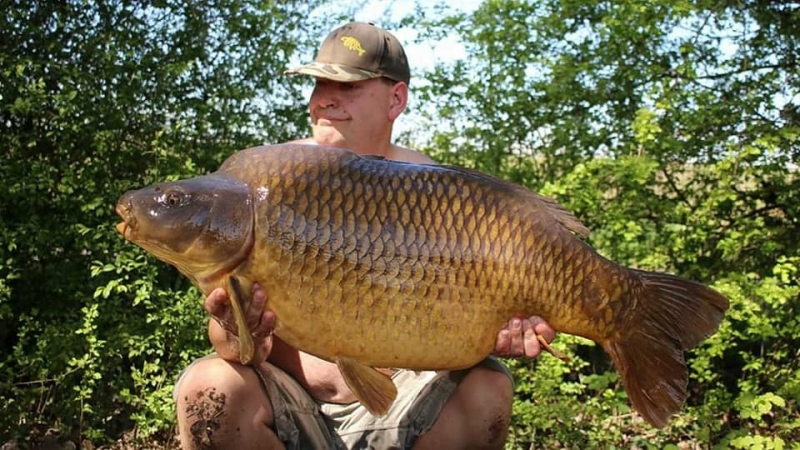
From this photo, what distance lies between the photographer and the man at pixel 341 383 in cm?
211

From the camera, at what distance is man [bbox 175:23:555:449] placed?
2.11m

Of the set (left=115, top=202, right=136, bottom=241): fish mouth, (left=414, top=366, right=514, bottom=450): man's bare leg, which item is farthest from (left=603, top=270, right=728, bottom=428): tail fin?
(left=115, top=202, right=136, bottom=241): fish mouth

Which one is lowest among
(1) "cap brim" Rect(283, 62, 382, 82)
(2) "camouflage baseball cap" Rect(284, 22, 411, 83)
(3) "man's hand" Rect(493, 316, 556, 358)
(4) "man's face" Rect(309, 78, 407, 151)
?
(3) "man's hand" Rect(493, 316, 556, 358)

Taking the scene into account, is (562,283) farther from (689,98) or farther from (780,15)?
(780,15)

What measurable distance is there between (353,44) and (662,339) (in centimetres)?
110

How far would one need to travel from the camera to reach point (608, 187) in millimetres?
3725

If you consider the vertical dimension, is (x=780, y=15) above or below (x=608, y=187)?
above

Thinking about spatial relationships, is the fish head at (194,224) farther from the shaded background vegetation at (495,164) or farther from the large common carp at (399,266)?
the shaded background vegetation at (495,164)

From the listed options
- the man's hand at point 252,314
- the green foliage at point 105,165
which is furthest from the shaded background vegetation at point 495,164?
the man's hand at point 252,314

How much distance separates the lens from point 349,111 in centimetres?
253

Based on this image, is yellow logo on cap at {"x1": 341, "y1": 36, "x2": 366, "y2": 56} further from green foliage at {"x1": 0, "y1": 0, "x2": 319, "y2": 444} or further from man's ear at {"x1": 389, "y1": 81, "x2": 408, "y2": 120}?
green foliage at {"x1": 0, "y1": 0, "x2": 319, "y2": 444}

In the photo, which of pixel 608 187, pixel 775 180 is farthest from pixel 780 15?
pixel 608 187

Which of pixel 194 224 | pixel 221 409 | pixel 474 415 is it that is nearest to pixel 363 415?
pixel 474 415

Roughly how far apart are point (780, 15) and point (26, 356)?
3.23m
